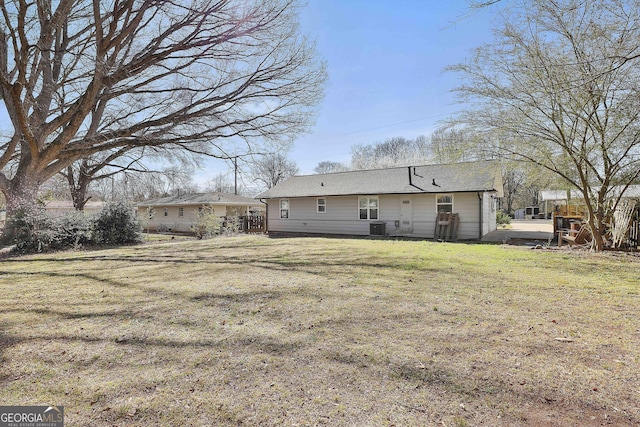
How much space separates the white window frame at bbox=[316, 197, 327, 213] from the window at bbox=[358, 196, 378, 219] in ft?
7.21

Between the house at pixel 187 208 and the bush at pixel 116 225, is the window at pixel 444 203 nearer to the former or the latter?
the bush at pixel 116 225

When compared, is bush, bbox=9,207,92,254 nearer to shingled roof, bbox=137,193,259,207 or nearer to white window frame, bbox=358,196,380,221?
shingled roof, bbox=137,193,259,207

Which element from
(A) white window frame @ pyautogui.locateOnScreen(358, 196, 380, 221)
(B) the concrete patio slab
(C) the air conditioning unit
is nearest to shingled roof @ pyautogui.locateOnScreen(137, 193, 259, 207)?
(A) white window frame @ pyautogui.locateOnScreen(358, 196, 380, 221)

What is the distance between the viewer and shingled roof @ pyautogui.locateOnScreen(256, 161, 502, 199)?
13738mm

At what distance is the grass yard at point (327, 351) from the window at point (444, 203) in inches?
364

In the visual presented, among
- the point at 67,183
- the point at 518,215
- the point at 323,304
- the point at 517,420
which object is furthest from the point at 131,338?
the point at 518,215

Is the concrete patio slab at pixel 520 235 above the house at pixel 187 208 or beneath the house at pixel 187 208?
beneath

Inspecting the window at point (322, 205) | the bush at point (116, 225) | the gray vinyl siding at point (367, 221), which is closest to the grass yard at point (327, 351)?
the bush at point (116, 225)

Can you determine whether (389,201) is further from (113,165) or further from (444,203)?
(113,165)

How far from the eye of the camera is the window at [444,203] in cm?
1512

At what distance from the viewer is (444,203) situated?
15.3 meters

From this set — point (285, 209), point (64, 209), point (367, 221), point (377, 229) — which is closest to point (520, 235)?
point (377, 229)

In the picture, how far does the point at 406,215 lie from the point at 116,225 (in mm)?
13351

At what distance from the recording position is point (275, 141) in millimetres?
13312
